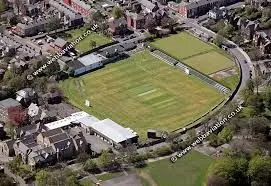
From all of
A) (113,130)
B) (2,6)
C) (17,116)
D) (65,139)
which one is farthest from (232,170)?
(2,6)

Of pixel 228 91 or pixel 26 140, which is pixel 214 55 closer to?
pixel 228 91

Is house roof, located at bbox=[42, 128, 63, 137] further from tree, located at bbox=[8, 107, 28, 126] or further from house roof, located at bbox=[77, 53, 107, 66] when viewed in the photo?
house roof, located at bbox=[77, 53, 107, 66]

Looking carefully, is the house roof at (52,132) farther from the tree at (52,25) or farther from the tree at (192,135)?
the tree at (52,25)

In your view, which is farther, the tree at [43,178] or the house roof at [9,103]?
the house roof at [9,103]

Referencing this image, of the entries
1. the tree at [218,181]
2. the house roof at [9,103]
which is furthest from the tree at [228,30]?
the tree at [218,181]

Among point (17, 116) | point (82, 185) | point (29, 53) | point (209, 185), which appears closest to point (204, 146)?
point (209, 185)

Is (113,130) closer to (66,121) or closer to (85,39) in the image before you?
(66,121)

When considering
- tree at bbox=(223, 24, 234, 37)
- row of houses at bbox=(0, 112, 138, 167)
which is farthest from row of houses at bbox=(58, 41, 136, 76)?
tree at bbox=(223, 24, 234, 37)
